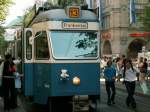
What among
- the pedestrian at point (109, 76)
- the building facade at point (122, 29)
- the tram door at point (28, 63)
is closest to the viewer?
the tram door at point (28, 63)

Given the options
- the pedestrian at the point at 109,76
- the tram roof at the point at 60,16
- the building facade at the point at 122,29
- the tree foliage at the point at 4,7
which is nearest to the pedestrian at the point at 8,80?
the tram roof at the point at 60,16

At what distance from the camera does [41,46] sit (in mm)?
16312

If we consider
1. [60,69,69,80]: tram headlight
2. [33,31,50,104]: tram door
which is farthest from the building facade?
[60,69,69,80]: tram headlight

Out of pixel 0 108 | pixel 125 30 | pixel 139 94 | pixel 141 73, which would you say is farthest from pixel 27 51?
pixel 125 30

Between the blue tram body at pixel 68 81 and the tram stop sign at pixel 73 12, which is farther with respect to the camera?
the tram stop sign at pixel 73 12

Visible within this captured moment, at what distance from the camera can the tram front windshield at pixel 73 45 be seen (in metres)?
15.7

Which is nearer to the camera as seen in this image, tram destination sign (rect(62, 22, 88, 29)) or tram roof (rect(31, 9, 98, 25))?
→ tram destination sign (rect(62, 22, 88, 29))

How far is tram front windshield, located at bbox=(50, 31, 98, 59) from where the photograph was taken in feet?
51.6

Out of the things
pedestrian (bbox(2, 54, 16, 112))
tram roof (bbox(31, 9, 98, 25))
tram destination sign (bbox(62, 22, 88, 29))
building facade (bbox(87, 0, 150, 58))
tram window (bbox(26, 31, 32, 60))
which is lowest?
pedestrian (bbox(2, 54, 16, 112))

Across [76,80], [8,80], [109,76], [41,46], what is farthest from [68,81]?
[109,76]

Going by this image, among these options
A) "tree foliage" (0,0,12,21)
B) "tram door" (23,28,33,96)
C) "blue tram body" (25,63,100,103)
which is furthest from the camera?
"tree foliage" (0,0,12,21)

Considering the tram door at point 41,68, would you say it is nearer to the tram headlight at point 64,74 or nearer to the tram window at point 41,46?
the tram window at point 41,46

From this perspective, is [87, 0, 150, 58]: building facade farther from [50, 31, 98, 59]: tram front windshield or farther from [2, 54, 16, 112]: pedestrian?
[50, 31, 98, 59]: tram front windshield

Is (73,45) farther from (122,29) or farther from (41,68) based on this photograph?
(122,29)
